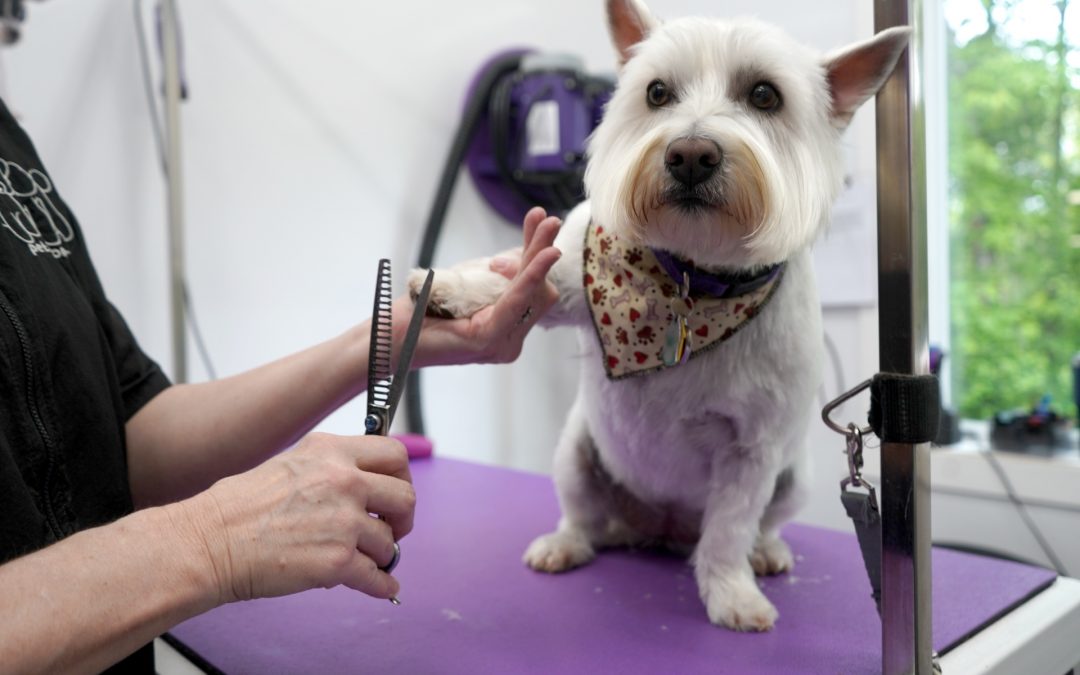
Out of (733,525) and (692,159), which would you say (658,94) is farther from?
(733,525)

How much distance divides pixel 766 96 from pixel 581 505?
593 millimetres

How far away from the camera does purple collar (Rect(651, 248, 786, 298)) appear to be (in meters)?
0.88

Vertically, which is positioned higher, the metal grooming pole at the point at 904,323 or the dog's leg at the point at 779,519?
the metal grooming pole at the point at 904,323

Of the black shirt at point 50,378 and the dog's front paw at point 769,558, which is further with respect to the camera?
the dog's front paw at point 769,558

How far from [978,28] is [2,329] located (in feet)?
7.21

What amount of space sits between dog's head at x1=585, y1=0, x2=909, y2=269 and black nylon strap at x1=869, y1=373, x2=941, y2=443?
0.20 meters

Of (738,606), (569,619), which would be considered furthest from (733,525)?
(569,619)

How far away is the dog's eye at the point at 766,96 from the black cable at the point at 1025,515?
4.25ft

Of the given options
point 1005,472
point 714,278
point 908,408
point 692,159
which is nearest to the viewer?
point 908,408

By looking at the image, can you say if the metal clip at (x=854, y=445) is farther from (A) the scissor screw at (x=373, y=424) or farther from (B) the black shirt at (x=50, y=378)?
(B) the black shirt at (x=50, y=378)

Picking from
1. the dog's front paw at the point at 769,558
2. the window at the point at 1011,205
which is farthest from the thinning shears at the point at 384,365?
the window at the point at 1011,205

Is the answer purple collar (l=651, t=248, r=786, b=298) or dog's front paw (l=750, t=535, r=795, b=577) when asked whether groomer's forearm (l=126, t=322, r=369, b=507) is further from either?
dog's front paw (l=750, t=535, r=795, b=577)

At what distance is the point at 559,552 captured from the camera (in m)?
1.07

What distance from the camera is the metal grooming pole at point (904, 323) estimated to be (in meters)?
0.64
